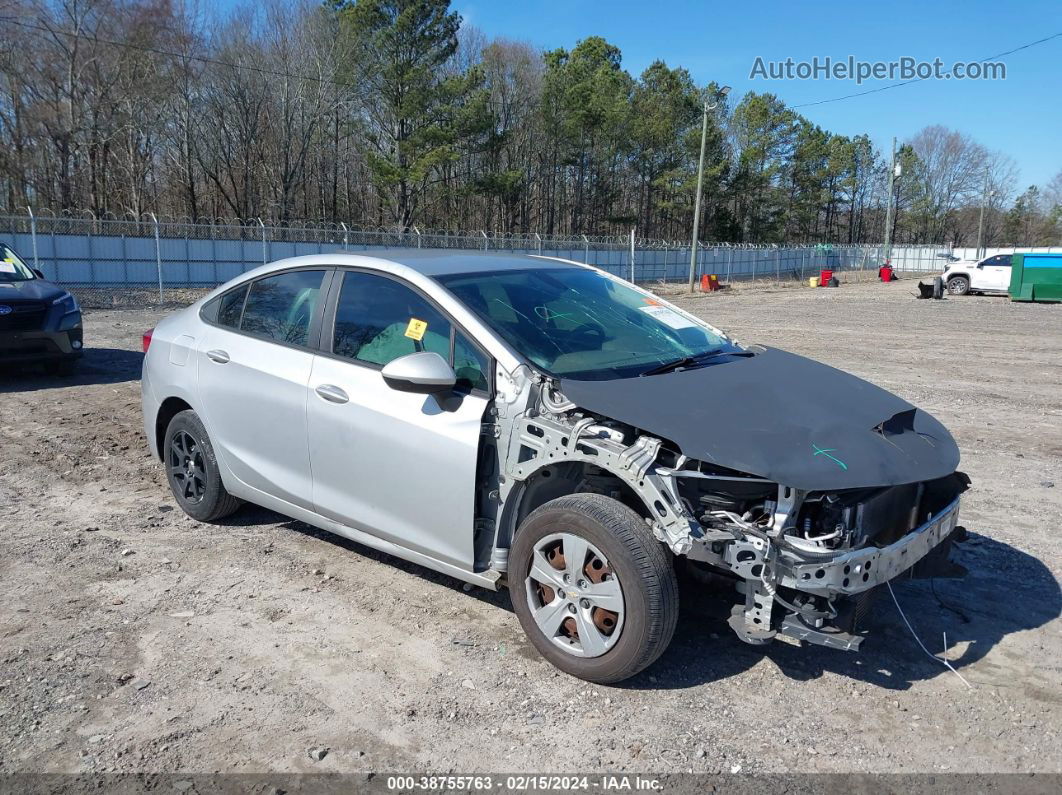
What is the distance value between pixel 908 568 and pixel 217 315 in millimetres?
4057

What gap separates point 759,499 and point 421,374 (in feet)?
4.88

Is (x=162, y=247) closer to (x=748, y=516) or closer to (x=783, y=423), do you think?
(x=783, y=423)

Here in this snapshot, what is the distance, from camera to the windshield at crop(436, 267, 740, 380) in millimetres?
3787

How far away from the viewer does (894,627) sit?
3.89m

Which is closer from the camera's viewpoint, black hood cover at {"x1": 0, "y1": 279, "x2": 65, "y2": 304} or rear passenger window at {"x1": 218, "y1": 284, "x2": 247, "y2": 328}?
rear passenger window at {"x1": 218, "y1": 284, "x2": 247, "y2": 328}

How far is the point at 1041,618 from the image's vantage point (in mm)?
4008

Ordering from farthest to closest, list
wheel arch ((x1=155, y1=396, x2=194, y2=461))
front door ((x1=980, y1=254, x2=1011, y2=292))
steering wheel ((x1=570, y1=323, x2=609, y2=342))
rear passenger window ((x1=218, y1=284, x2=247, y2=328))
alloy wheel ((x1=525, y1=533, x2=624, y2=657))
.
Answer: front door ((x1=980, y1=254, x2=1011, y2=292)) → wheel arch ((x1=155, y1=396, x2=194, y2=461)) → rear passenger window ((x1=218, y1=284, x2=247, y2=328)) → steering wheel ((x1=570, y1=323, x2=609, y2=342)) → alloy wheel ((x1=525, y1=533, x2=624, y2=657))

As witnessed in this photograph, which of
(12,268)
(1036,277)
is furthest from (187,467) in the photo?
(1036,277)

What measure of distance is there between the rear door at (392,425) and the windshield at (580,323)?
236 mm

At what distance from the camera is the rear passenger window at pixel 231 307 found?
194 inches

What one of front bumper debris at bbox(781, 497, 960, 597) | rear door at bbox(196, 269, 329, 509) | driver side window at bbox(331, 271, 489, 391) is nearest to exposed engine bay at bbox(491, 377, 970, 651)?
front bumper debris at bbox(781, 497, 960, 597)

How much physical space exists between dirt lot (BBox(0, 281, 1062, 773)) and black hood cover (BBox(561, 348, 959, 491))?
0.92m

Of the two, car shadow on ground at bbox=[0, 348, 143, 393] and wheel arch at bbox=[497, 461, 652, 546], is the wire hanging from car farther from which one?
car shadow on ground at bbox=[0, 348, 143, 393]

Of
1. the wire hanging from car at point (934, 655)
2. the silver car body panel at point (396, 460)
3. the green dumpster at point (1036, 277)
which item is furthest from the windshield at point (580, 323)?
the green dumpster at point (1036, 277)
